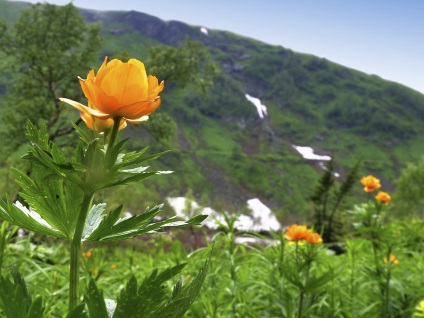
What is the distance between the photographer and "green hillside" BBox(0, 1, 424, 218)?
11069cm

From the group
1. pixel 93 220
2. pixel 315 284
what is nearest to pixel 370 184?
pixel 315 284

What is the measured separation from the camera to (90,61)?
17312 mm

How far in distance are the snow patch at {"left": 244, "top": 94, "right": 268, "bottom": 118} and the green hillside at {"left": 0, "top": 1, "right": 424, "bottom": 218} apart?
290cm

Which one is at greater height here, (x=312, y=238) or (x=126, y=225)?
(x=126, y=225)

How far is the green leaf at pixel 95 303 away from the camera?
1.98ft

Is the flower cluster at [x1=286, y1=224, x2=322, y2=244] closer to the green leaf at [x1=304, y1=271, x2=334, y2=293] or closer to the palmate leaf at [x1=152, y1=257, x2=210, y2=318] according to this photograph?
the green leaf at [x1=304, y1=271, x2=334, y2=293]

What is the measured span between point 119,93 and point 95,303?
339 mm

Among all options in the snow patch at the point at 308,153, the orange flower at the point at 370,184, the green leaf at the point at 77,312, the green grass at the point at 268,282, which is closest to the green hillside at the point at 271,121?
the snow patch at the point at 308,153

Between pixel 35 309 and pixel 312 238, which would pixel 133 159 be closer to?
pixel 35 309

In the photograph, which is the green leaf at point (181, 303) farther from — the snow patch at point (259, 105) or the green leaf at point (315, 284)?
the snow patch at point (259, 105)

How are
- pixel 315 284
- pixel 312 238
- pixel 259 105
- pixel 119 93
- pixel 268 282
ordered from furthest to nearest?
pixel 259 105
pixel 268 282
pixel 312 238
pixel 315 284
pixel 119 93

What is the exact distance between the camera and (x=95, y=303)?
23.9 inches

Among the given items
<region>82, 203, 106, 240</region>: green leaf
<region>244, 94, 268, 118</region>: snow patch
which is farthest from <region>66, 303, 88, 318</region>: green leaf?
<region>244, 94, 268, 118</region>: snow patch

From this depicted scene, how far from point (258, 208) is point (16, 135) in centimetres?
8668
